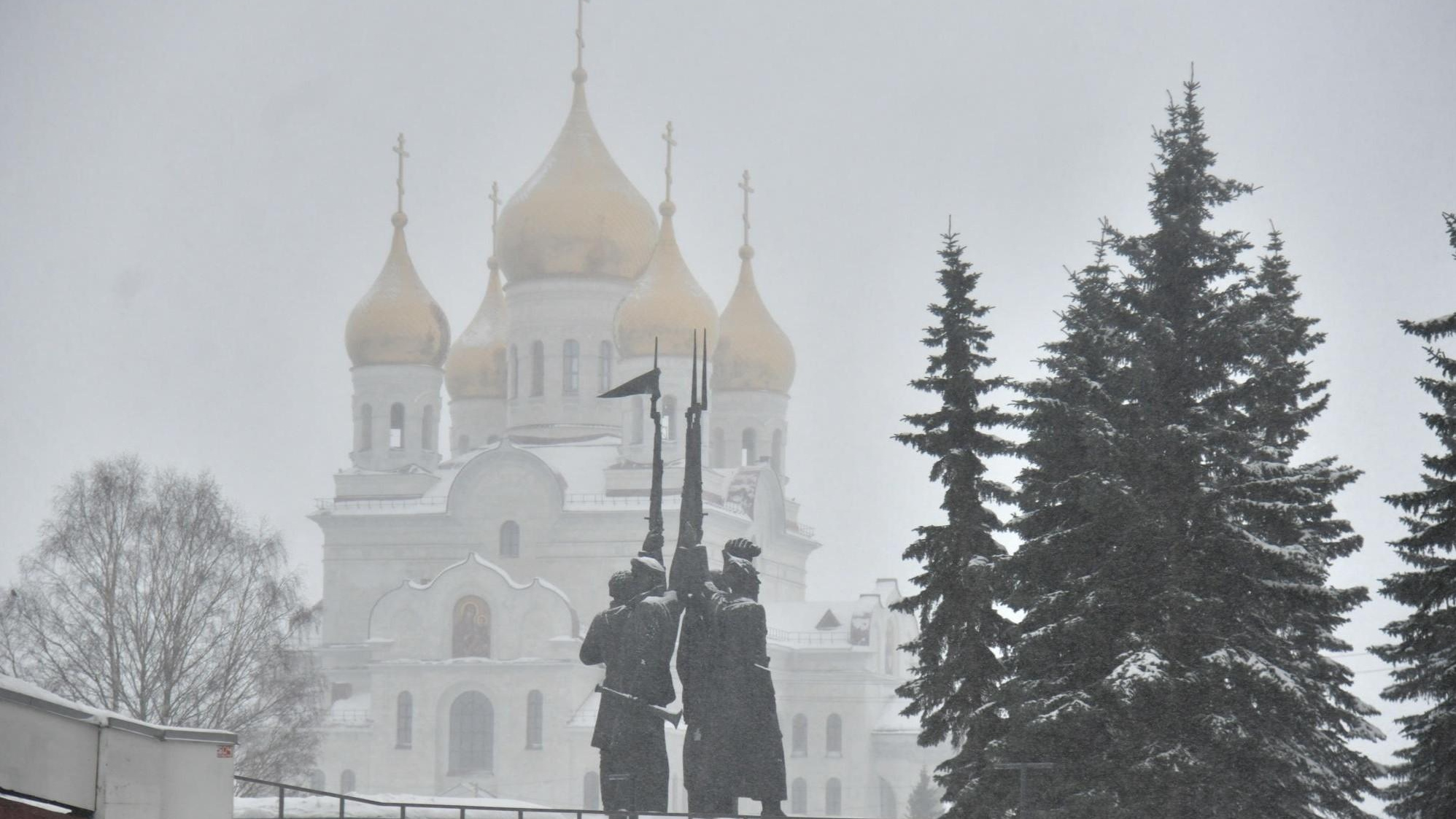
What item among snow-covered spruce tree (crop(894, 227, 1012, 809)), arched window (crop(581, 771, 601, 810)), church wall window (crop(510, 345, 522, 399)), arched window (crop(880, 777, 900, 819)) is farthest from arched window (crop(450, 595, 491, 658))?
snow-covered spruce tree (crop(894, 227, 1012, 809))

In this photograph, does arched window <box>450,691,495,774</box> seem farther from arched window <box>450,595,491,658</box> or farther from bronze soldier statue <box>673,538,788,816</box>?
bronze soldier statue <box>673,538,788,816</box>

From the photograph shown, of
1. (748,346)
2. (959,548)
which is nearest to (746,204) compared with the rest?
(748,346)

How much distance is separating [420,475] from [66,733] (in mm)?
44884

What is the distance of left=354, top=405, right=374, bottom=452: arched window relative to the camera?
56.6 m

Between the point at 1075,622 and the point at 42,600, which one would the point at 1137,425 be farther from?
the point at 42,600

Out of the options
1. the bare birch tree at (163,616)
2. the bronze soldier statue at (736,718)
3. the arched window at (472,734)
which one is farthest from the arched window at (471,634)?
the bronze soldier statue at (736,718)

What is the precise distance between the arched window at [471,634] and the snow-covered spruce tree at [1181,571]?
1279 inches

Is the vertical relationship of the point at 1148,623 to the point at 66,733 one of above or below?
above

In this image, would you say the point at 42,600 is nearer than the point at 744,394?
Yes

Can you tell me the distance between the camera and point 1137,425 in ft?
60.4

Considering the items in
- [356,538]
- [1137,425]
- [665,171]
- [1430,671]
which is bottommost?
[1430,671]

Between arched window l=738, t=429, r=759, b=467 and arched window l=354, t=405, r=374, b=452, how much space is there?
10.1 meters

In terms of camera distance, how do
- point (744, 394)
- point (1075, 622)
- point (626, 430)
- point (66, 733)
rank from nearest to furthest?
1. point (66, 733)
2. point (1075, 622)
3. point (626, 430)
4. point (744, 394)

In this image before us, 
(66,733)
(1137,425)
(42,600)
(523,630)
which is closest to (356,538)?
(523,630)
